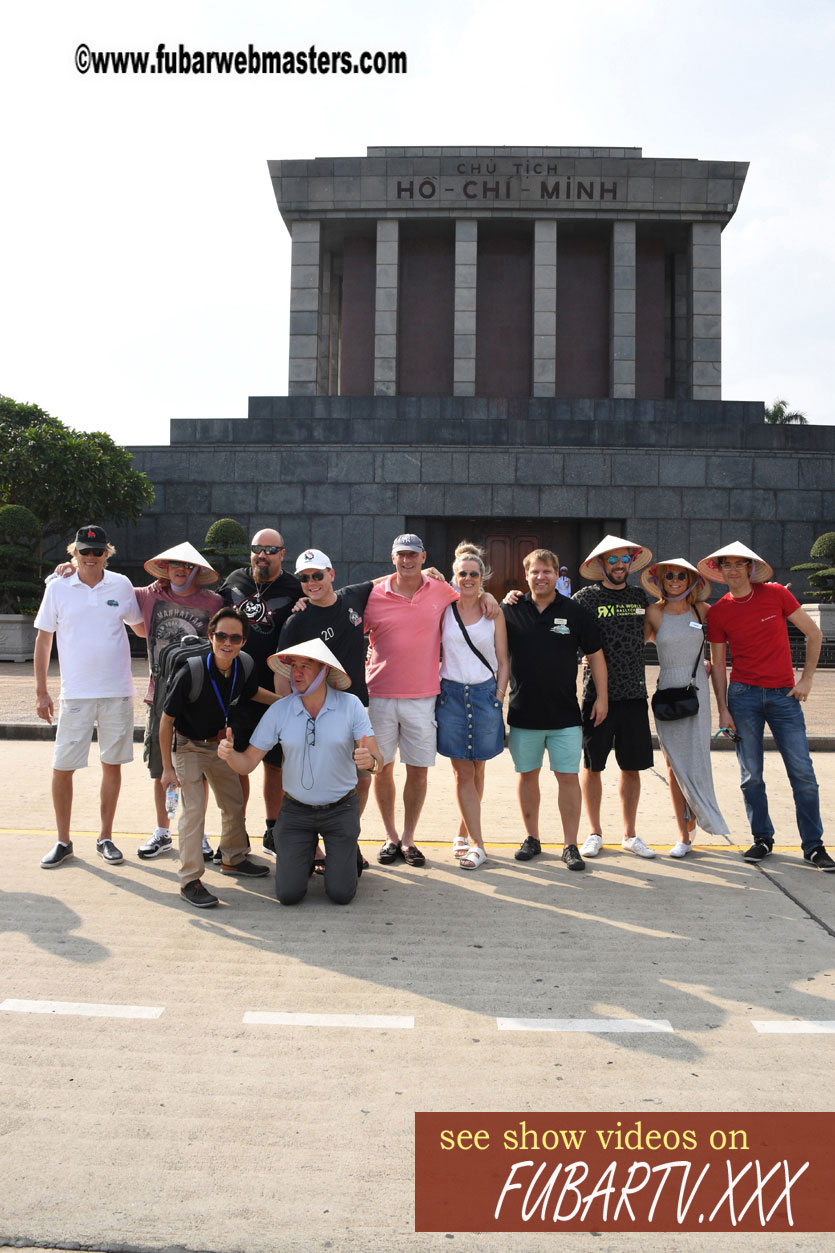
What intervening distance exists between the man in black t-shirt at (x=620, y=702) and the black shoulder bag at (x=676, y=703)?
96 millimetres

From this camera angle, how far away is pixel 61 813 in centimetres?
575

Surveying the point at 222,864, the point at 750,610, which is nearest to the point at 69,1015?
the point at 222,864

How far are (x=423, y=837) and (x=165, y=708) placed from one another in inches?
86.5

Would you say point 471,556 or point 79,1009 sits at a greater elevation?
point 471,556

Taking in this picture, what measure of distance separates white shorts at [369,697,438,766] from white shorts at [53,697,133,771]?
1543mm

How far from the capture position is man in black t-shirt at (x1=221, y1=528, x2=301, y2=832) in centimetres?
581

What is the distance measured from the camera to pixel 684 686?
19.9 ft

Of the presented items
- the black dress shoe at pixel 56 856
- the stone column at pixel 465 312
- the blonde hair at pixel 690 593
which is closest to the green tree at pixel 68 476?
the stone column at pixel 465 312

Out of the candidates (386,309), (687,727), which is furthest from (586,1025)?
(386,309)

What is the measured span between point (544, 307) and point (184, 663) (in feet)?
72.9

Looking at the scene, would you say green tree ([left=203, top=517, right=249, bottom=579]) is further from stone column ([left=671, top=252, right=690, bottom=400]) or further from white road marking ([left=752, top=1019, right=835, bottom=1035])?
white road marking ([left=752, top=1019, right=835, bottom=1035])

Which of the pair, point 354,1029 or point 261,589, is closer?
point 354,1029

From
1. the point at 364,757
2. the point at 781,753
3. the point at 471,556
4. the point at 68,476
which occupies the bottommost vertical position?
the point at 781,753

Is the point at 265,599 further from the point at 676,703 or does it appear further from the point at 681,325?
the point at 681,325
